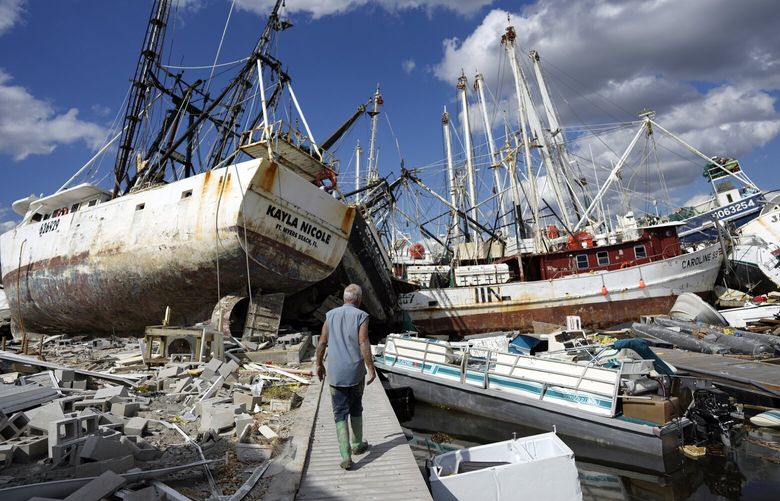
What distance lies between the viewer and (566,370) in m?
8.32

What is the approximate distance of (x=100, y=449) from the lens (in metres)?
3.90

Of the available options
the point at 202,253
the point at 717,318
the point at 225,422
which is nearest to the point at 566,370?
the point at 225,422

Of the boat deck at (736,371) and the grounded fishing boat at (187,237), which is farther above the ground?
the grounded fishing boat at (187,237)

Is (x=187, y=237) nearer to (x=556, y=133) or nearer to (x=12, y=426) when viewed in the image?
(x=12, y=426)

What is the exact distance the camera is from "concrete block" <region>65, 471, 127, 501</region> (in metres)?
3.12

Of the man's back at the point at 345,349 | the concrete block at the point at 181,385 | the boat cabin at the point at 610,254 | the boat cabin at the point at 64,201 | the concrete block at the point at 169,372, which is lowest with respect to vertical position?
the concrete block at the point at 181,385

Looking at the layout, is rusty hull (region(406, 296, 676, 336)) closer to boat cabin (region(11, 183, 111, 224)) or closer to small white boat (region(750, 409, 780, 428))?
small white boat (region(750, 409, 780, 428))

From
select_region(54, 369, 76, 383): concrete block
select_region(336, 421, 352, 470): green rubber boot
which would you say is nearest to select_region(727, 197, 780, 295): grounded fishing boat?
select_region(336, 421, 352, 470): green rubber boot

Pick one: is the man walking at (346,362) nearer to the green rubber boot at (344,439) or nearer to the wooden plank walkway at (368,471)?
the green rubber boot at (344,439)

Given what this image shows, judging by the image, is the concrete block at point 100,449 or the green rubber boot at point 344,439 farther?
the green rubber boot at point 344,439

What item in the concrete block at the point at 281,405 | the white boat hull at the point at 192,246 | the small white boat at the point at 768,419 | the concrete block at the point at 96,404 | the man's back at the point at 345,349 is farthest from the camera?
the white boat hull at the point at 192,246

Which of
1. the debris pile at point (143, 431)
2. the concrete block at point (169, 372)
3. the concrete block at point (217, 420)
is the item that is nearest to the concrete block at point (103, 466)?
the debris pile at point (143, 431)

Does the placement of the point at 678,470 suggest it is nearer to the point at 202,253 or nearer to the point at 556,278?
the point at 202,253

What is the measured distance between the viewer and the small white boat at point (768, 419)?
25.5 ft
